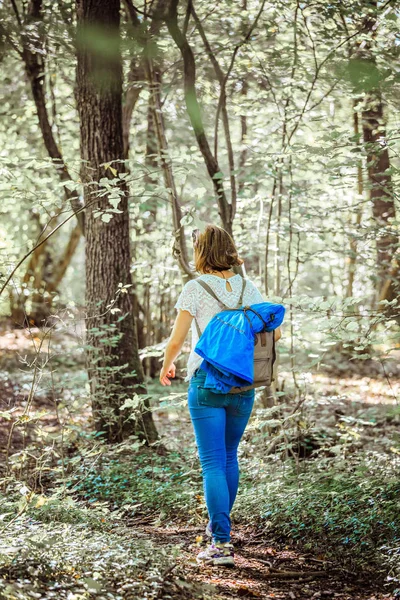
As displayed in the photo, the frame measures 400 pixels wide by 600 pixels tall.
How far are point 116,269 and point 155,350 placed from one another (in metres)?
1.00

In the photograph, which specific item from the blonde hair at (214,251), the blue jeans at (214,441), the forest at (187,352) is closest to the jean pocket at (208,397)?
the blue jeans at (214,441)

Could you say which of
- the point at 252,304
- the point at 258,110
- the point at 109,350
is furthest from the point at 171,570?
the point at 258,110

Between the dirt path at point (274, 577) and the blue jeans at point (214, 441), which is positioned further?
the blue jeans at point (214, 441)

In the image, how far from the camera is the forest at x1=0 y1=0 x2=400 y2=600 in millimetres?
3654

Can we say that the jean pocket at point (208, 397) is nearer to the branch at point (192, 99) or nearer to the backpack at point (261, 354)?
the backpack at point (261, 354)

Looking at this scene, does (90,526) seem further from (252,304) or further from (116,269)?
(116,269)

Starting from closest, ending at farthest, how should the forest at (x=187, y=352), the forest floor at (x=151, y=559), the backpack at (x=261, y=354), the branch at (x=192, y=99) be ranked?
the forest floor at (x=151, y=559), the forest at (x=187, y=352), the backpack at (x=261, y=354), the branch at (x=192, y=99)

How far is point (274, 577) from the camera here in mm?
3764

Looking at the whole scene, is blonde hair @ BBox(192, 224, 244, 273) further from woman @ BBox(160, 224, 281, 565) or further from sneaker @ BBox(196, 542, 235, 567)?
sneaker @ BBox(196, 542, 235, 567)

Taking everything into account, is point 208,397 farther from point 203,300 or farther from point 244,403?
point 203,300

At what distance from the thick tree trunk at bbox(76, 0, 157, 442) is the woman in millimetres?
2592

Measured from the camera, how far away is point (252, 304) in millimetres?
3971

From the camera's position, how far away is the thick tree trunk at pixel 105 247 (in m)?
6.64

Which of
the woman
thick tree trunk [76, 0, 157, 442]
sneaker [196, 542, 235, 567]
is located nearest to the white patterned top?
the woman
